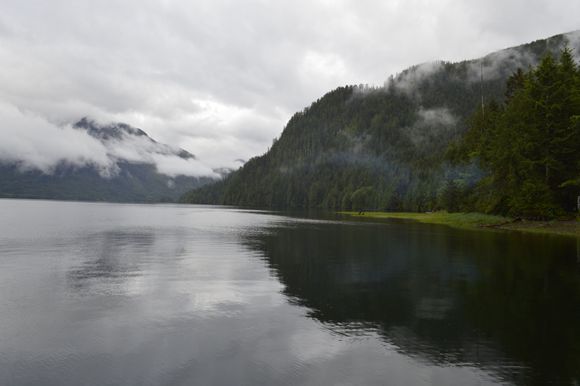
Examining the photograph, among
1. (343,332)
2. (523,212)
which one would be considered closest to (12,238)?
(343,332)

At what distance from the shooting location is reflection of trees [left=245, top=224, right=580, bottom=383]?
16562 mm

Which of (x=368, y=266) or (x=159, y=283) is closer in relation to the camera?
(x=159, y=283)

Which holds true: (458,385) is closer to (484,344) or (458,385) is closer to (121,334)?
(484,344)

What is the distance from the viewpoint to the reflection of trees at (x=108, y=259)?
31786 mm

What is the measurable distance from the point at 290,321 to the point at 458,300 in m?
10.7

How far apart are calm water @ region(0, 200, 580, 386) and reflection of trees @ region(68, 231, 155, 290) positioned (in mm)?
270

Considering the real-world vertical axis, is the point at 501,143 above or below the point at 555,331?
above

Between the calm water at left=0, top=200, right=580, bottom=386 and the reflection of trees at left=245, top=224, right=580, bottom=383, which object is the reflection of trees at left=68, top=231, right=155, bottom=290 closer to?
the calm water at left=0, top=200, right=580, bottom=386

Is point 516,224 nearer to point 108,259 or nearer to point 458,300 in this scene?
point 458,300

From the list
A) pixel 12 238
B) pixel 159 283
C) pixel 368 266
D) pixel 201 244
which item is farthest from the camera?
pixel 12 238

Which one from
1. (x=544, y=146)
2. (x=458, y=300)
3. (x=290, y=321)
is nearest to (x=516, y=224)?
(x=544, y=146)

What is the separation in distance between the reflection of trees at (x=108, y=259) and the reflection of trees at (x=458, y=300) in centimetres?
1288

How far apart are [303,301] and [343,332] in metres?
6.14

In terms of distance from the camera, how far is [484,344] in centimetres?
1742
